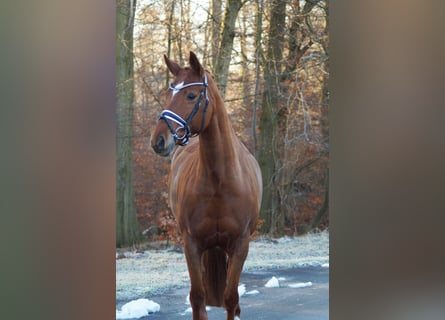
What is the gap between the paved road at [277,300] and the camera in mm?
4066

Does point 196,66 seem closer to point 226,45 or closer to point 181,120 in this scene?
point 181,120

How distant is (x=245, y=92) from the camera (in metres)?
4.51

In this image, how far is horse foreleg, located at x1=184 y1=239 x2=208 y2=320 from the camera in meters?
3.59

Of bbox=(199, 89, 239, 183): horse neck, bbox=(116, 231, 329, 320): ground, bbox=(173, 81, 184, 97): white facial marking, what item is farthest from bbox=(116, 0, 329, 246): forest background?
bbox=(173, 81, 184, 97): white facial marking

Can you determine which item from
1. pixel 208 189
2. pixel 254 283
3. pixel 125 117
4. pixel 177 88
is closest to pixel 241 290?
pixel 254 283

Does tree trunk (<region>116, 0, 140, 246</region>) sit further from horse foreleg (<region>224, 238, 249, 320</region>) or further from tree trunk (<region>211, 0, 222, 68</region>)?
horse foreleg (<region>224, 238, 249, 320</region>)

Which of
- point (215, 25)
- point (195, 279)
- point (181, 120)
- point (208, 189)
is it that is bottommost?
point (195, 279)

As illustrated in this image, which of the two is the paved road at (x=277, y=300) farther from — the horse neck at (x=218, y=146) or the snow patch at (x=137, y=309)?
the horse neck at (x=218, y=146)

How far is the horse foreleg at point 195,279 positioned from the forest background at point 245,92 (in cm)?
60

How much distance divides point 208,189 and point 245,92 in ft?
3.88
